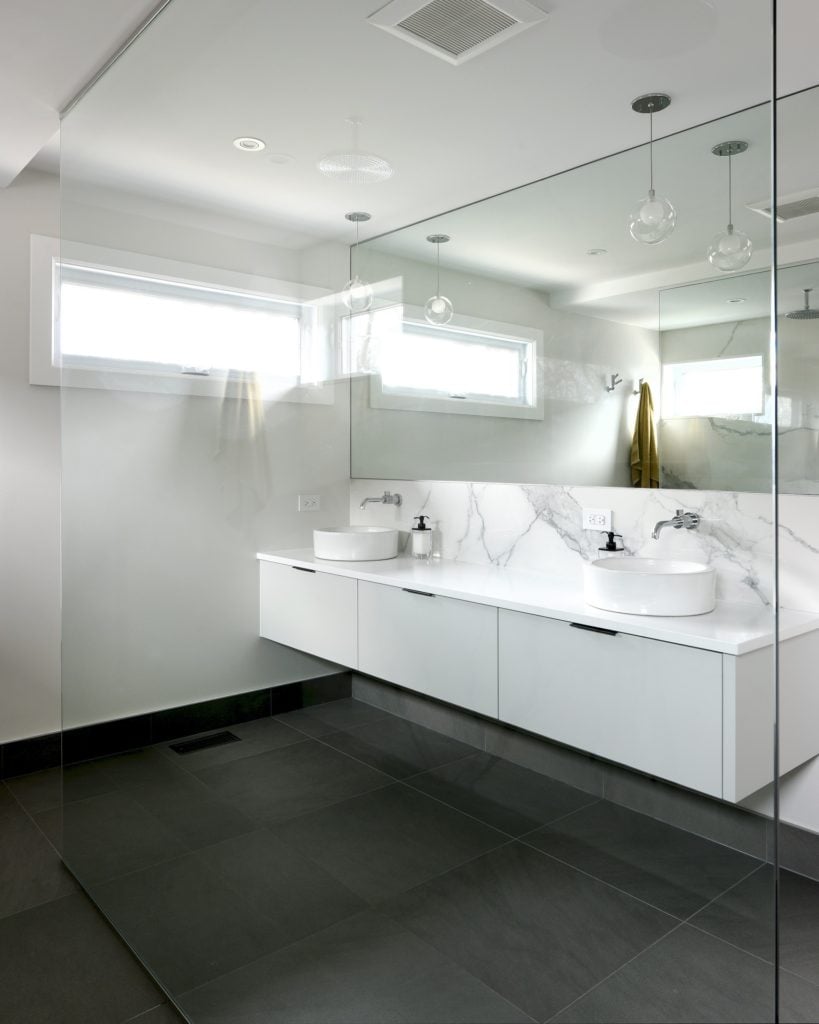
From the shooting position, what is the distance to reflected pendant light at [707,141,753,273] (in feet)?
4.97

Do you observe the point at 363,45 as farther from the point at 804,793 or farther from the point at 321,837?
the point at 804,793

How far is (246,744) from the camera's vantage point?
198cm

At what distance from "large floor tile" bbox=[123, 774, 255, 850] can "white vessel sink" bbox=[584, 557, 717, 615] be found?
1.13 meters

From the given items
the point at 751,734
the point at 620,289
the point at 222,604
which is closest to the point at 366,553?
the point at 222,604

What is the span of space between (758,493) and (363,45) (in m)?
1.28

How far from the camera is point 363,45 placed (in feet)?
5.47

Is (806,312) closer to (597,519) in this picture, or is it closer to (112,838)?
(597,519)

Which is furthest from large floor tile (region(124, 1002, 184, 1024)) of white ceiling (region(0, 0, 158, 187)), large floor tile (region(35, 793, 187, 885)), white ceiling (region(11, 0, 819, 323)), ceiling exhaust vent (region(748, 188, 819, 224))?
white ceiling (region(0, 0, 158, 187))

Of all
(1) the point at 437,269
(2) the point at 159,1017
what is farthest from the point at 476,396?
(2) the point at 159,1017

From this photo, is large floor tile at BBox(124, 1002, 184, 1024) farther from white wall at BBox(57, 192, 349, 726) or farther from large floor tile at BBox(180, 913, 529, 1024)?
white wall at BBox(57, 192, 349, 726)

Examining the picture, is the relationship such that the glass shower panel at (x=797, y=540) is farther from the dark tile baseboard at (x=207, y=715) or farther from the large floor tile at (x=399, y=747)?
the dark tile baseboard at (x=207, y=715)

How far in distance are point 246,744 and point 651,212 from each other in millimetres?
1670

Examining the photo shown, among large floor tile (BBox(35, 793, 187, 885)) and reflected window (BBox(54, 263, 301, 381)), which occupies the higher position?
reflected window (BBox(54, 263, 301, 381))

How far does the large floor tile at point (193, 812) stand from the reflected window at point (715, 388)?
1.53 metres
